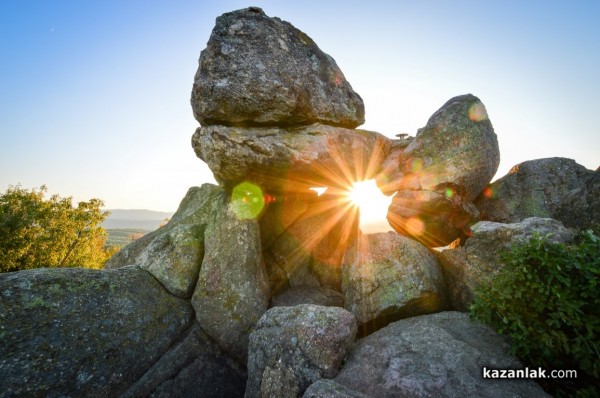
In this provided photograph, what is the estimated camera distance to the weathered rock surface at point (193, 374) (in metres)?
10.2

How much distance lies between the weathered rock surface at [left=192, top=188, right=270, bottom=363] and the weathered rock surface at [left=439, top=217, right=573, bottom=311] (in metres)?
8.21

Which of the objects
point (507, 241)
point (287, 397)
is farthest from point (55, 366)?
point (507, 241)

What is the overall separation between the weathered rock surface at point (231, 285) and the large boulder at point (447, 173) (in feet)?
24.7

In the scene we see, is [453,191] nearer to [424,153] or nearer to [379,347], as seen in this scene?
[424,153]

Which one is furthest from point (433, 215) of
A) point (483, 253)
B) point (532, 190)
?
point (532, 190)

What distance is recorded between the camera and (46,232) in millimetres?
43062

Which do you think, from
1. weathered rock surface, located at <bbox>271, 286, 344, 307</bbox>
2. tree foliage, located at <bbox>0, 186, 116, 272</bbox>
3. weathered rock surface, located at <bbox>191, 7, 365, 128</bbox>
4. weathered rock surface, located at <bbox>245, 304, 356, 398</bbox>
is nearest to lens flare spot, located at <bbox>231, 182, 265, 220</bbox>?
weathered rock surface, located at <bbox>191, 7, 365, 128</bbox>

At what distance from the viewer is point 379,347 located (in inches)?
361

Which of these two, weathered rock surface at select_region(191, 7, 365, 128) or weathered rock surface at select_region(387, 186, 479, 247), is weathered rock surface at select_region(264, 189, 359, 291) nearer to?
weathered rock surface at select_region(387, 186, 479, 247)

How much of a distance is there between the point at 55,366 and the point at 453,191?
1664 cm

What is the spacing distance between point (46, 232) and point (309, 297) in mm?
48125

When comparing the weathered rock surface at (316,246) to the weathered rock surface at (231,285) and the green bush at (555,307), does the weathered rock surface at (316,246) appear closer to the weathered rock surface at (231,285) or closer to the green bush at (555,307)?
the weathered rock surface at (231,285)

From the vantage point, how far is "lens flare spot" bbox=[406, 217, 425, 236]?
568 inches

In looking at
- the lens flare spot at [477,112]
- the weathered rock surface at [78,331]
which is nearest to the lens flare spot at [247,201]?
the weathered rock surface at [78,331]
